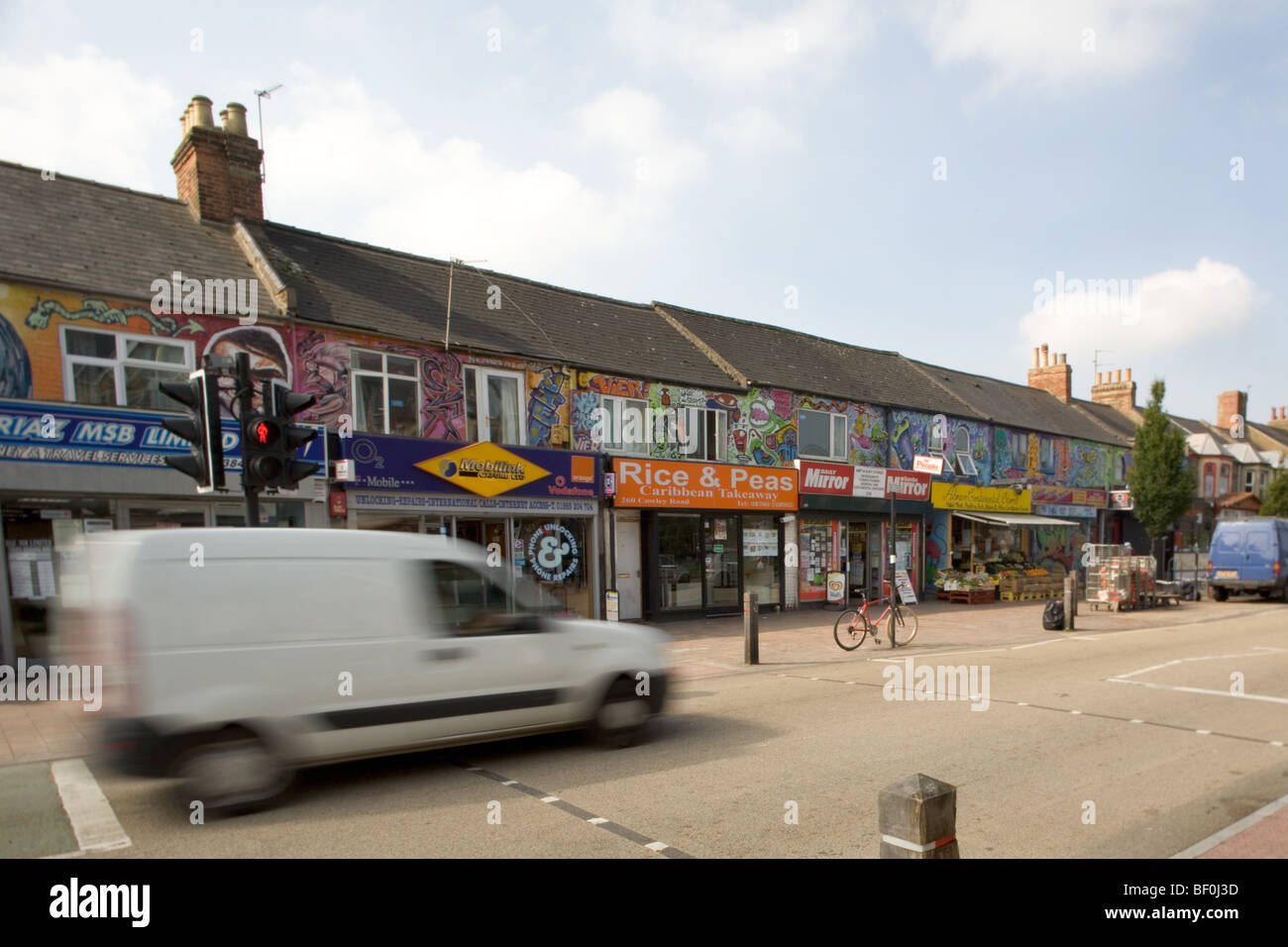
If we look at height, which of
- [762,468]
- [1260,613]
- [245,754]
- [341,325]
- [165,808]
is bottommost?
[1260,613]

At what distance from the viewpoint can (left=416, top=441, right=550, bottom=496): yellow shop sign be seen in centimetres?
1485

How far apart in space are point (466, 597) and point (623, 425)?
12.1m

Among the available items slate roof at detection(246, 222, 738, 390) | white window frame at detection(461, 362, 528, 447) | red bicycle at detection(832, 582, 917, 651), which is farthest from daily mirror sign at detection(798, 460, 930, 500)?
white window frame at detection(461, 362, 528, 447)

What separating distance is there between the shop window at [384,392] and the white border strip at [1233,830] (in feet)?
42.4

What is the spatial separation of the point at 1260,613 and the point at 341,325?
917 inches

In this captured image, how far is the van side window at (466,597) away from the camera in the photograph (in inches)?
249

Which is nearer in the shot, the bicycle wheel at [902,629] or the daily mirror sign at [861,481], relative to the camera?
the bicycle wheel at [902,629]

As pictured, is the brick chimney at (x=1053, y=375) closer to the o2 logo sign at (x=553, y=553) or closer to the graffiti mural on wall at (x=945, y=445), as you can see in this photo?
the graffiti mural on wall at (x=945, y=445)

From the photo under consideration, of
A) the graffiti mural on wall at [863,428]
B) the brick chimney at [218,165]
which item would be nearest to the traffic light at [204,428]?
the brick chimney at [218,165]

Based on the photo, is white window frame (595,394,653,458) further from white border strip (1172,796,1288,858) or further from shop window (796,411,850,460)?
white border strip (1172,796,1288,858)

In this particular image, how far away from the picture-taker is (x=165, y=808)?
18.3ft

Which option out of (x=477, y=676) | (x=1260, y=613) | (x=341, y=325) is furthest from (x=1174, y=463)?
(x=477, y=676)

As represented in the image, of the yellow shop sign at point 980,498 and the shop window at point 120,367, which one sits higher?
the shop window at point 120,367
